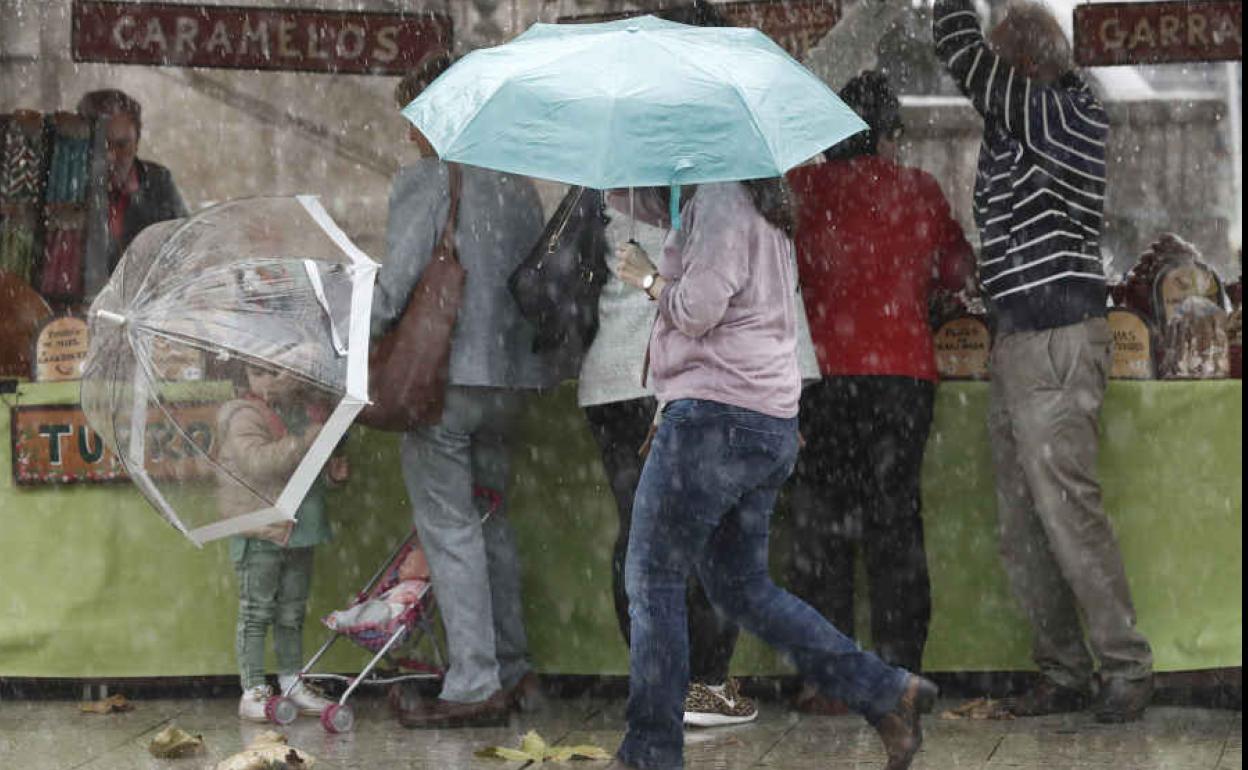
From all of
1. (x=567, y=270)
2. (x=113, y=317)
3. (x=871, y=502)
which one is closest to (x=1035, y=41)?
(x=871, y=502)

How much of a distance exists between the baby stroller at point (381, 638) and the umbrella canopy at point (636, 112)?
1.91 metres

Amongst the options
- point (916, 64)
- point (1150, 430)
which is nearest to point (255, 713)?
point (1150, 430)

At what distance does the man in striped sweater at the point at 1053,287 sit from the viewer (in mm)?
6453

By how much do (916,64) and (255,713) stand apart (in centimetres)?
409

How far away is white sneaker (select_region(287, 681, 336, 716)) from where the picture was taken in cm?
678

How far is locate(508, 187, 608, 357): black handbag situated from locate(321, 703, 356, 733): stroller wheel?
4.63 ft

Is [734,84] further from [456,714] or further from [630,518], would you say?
[456,714]

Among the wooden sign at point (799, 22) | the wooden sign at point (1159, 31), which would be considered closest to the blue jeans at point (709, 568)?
the wooden sign at point (799, 22)

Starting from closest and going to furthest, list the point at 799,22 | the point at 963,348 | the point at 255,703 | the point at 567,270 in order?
1. the point at 567,270
2. the point at 255,703
3. the point at 963,348
4. the point at 799,22

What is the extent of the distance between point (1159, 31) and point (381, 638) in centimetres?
376

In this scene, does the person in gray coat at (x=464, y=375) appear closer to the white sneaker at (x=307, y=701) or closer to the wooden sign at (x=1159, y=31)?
the white sneaker at (x=307, y=701)

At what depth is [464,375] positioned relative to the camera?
6375mm

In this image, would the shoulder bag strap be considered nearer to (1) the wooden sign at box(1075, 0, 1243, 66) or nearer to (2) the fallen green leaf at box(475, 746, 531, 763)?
(2) the fallen green leaf at box(475, 746, 531, 763)

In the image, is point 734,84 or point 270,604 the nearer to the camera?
point 734,84
